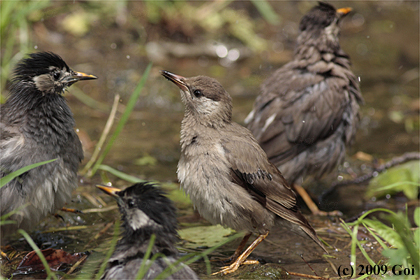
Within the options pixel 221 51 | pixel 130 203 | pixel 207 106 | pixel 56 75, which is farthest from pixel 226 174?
pixel 221 51

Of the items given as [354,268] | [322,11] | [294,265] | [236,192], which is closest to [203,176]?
[236,192]

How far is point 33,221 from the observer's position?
12.9 ft

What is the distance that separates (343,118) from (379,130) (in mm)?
2142

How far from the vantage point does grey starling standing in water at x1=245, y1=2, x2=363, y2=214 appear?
17.7 feet

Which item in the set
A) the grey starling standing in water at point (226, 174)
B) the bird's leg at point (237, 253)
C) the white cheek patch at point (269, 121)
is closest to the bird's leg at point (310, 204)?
the white cheek patch at point (269, 121)

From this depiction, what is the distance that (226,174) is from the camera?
3850 mm

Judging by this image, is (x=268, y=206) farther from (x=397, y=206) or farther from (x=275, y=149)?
(x=397, y=206)

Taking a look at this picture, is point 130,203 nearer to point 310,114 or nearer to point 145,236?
point 145,236

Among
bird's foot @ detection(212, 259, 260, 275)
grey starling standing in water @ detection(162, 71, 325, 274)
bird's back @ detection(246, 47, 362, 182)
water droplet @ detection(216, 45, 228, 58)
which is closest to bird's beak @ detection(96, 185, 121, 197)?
grey starling standing in water @ detection(162, 71, 325, 274)

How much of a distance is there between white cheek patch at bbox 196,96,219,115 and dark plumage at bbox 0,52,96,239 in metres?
1.01

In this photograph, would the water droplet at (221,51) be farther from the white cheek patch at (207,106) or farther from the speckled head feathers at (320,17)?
the white cheek patch at (207,106)

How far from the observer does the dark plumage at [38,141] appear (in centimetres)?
379

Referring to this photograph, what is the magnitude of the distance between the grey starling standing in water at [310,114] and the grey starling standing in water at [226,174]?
1244mm

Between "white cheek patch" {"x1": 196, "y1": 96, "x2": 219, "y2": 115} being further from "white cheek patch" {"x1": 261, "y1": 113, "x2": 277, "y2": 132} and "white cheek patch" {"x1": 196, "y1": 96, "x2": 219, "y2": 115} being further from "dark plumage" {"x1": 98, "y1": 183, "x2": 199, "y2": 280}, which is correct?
"white cheek patch" {"x1": 261, "y1": 113, "x2": 277, "y2": 132}
